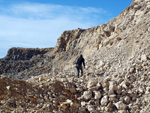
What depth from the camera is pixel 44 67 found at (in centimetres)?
4016

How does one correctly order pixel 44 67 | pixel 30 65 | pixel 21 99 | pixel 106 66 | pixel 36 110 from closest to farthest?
pixel 36 110 → pixel 21 99 → pixel 106 66 → pixel 44 67 → pixel 30 65

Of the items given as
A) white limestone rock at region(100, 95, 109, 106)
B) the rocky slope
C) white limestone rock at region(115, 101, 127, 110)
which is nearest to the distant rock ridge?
the rocky slope

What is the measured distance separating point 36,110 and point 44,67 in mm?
33260

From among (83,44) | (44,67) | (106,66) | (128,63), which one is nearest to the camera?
(128,63)

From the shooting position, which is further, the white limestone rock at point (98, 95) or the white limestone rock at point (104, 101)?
the white limestone rock at point (98, 95)

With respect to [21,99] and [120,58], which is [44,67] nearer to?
[120,58]

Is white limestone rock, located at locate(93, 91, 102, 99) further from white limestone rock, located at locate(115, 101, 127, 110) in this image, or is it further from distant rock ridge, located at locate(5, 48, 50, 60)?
distant rock ridge, located at locate(5, 48, 50, 60)

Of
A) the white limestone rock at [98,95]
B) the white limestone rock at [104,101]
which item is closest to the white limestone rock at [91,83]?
the white limestone rock at [98,95]

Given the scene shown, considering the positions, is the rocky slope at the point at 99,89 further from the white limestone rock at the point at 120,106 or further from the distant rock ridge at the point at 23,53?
the distant rock ridge at the point at 23,53

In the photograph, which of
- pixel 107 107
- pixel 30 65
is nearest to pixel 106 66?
pixel 107 107

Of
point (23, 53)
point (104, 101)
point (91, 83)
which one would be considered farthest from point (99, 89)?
point (23, 53)

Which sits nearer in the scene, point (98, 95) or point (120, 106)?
point (120, 106)

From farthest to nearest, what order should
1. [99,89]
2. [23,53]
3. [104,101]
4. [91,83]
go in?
[23,53] < [91,83] < [99,89] < [104,101]

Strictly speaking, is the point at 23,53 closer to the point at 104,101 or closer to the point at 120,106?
the point at 104,101
